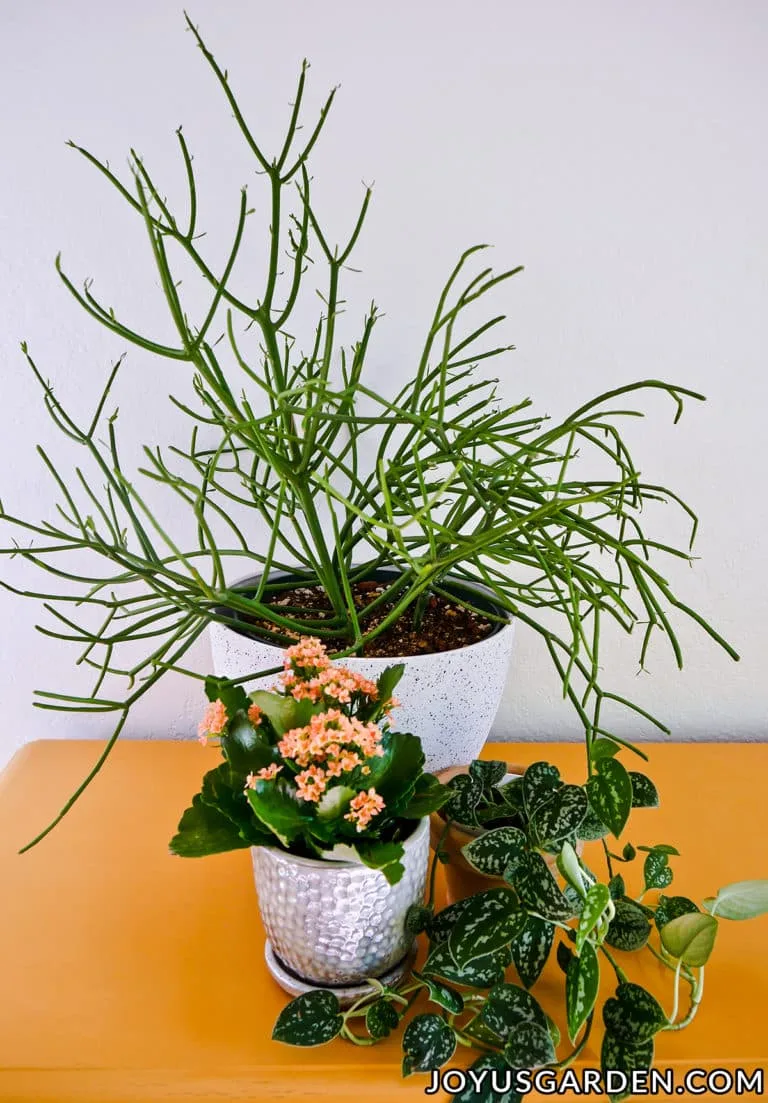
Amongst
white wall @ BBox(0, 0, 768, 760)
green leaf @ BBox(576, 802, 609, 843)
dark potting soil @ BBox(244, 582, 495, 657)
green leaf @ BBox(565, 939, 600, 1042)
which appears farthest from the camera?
white wall @ BBox(0, 0, 768, 760)

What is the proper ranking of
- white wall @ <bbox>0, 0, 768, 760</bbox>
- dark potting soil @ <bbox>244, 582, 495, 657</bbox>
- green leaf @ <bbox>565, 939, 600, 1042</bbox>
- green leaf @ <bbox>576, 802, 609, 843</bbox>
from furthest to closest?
white wall @ <bbox>0, 0, 768, 760</bbox>
dark potting soil @ <bbox>244, 582, 495, 657</bbox>
green leaf @ <bbox>576, 802, 609, 843</bbox>
green leaf @ <bbox>565, 939, 600, 1042</bbox>

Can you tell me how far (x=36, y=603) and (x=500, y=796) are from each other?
50cm

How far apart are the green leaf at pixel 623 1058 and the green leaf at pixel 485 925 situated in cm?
7

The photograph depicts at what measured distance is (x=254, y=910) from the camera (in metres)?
0.59

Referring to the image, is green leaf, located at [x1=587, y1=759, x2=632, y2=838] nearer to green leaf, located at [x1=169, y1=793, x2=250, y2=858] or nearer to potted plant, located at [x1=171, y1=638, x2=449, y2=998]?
potted plant, located at [x1=171, y1=638, x2=449, y2=998]

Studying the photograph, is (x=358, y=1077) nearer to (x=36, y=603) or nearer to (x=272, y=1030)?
(x=272, y=1030)

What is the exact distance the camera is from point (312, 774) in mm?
442

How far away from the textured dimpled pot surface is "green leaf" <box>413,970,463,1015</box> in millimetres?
171

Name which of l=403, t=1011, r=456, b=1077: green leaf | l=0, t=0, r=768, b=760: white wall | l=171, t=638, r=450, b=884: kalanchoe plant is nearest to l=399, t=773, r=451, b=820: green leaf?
l=171, t=638, r=450, b=884: kalanchoe plant

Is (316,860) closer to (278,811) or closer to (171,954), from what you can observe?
(278,811)

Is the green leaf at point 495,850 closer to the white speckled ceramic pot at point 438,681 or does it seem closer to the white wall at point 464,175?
the white speckled ceramic pot at point 438,681

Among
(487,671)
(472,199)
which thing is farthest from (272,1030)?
(472,199)

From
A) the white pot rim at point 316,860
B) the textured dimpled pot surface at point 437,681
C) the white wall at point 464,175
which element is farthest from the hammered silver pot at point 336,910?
the white wall at point 464,175

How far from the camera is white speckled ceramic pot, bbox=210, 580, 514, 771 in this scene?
59cm
